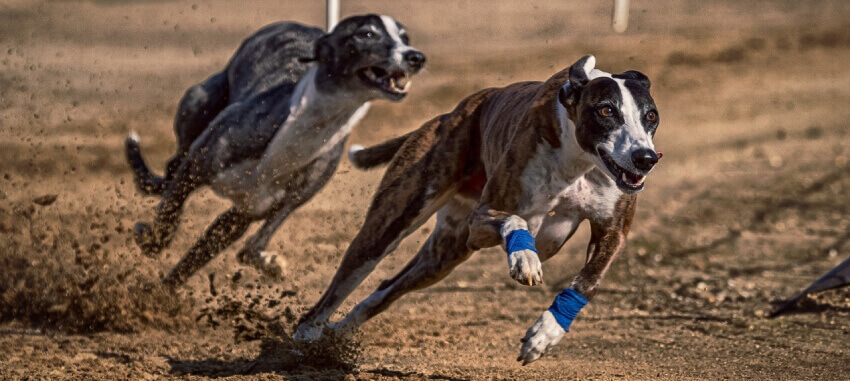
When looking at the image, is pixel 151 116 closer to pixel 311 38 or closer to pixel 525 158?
pixel 311 38

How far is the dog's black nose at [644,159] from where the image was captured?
342 cm

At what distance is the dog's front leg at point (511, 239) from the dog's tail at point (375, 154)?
0.89 m

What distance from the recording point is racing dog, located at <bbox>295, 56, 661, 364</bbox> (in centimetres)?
360

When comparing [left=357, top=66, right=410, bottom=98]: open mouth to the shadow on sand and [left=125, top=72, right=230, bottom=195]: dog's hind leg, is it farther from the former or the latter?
the shadow on sand

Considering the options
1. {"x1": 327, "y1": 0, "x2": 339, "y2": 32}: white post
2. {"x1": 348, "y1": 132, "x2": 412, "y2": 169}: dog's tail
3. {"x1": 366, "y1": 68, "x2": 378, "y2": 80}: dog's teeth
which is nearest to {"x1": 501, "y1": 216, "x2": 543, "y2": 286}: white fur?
{"x1": 348, "y1": 132, "x2": 412, "y2": 169}: dog's tail

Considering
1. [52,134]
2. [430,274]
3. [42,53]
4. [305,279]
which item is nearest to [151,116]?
[52,134]

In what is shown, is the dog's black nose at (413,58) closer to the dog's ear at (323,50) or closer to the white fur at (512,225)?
the dog's ear at (323,50)

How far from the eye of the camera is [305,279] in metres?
6.29

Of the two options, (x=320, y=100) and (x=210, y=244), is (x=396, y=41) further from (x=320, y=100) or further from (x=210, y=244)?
(x=210, y=244)

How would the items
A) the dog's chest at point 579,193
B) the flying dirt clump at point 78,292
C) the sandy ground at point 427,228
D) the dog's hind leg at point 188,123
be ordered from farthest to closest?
the dog's hind leg at point 188,123
the flying dirt clump at point 78,292
the sandy ground at point 427,228
the dog's chest at point 579,193

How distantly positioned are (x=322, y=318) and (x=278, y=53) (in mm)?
1848

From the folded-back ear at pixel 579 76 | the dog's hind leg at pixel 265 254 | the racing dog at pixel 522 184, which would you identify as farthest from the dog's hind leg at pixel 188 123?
the folded-back ear at pixel 579 76

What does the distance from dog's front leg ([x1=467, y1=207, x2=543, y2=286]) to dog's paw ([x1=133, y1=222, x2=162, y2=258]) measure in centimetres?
220

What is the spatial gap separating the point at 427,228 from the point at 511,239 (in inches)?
147
